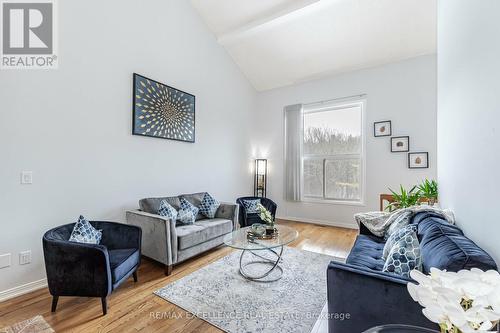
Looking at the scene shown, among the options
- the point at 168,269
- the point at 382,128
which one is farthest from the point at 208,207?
the point at 382,128

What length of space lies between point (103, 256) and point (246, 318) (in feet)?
4.02

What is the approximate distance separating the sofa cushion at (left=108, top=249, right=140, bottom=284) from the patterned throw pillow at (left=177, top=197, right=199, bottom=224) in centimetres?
90

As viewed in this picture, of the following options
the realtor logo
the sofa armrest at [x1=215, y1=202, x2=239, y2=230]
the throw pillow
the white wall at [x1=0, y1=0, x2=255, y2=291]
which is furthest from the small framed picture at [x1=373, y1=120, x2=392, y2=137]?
the realtor logo

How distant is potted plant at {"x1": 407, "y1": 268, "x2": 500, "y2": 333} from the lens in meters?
0.53

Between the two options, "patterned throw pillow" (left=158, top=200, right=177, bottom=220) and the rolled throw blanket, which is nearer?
the rolled throw blanket

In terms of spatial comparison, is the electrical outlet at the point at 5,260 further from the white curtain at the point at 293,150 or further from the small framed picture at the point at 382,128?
the small framed picture at the point at 382,128

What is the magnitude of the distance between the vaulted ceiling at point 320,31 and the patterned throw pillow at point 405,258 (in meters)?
3.40

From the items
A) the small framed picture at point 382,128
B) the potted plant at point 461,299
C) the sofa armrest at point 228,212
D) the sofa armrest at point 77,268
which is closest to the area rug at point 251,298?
the sofa armrest at point 77,268

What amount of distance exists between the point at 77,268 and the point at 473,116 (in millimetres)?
3064

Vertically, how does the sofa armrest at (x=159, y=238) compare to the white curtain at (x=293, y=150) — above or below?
below

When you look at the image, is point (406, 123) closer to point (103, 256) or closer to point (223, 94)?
point (223, 94)

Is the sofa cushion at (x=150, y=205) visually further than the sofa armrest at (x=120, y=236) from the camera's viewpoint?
Yes

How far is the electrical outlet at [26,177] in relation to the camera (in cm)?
218

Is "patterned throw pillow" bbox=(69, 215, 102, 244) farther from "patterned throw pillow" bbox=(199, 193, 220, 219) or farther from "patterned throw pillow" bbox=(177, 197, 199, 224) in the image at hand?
"patterned throw pillow" bbox=(199, 193, 220, 219)
